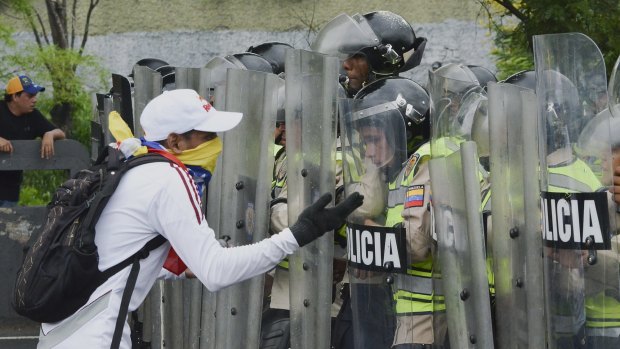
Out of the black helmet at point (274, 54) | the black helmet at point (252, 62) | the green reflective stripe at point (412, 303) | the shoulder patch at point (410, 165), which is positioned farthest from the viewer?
the black helmet at point (274, 54)

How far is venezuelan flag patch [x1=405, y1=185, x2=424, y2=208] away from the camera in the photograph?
202 inches

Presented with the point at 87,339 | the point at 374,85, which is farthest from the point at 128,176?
the point at 374,85

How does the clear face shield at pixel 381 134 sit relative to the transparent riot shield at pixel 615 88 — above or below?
below

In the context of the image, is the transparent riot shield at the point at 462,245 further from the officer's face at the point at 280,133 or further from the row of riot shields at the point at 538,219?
the officer's face at the point at 280,133

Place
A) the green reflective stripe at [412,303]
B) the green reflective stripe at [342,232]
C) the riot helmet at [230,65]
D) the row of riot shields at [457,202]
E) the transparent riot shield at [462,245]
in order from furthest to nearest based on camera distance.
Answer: the riot helmet at [230,65] → the green reflective stripe at [342,232] → the green reflective stripe at [412,303] → the transparent riot shield at [462,245] → the row of riot shields at [457,202]

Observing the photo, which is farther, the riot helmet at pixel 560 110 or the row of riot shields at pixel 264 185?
the row of riot shields at pixel 264 185

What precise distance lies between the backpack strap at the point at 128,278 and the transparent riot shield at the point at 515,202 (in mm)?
1349

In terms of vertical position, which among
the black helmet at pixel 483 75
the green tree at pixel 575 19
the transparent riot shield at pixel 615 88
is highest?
the green tree at pixel 575 19

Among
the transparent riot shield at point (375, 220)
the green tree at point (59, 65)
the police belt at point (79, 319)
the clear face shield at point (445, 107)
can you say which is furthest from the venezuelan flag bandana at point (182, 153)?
the green tree at point (59, 65)

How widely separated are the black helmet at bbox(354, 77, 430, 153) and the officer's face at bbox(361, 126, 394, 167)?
0.43 feet

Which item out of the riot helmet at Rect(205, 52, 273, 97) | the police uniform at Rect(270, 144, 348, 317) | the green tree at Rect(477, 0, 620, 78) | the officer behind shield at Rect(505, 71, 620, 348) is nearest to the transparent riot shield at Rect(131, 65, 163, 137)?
the riot helmet at Rect(205, 52, 273, 97)

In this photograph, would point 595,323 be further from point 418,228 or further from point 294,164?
point 294,164

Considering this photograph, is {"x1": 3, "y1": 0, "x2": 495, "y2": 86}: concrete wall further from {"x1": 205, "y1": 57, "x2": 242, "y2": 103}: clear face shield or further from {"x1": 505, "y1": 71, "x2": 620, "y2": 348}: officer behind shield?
{"x1": 505, "y1": 71, "x2": 620, "y2": 348}: officer behind shield

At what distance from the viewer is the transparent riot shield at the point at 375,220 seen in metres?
5.14
